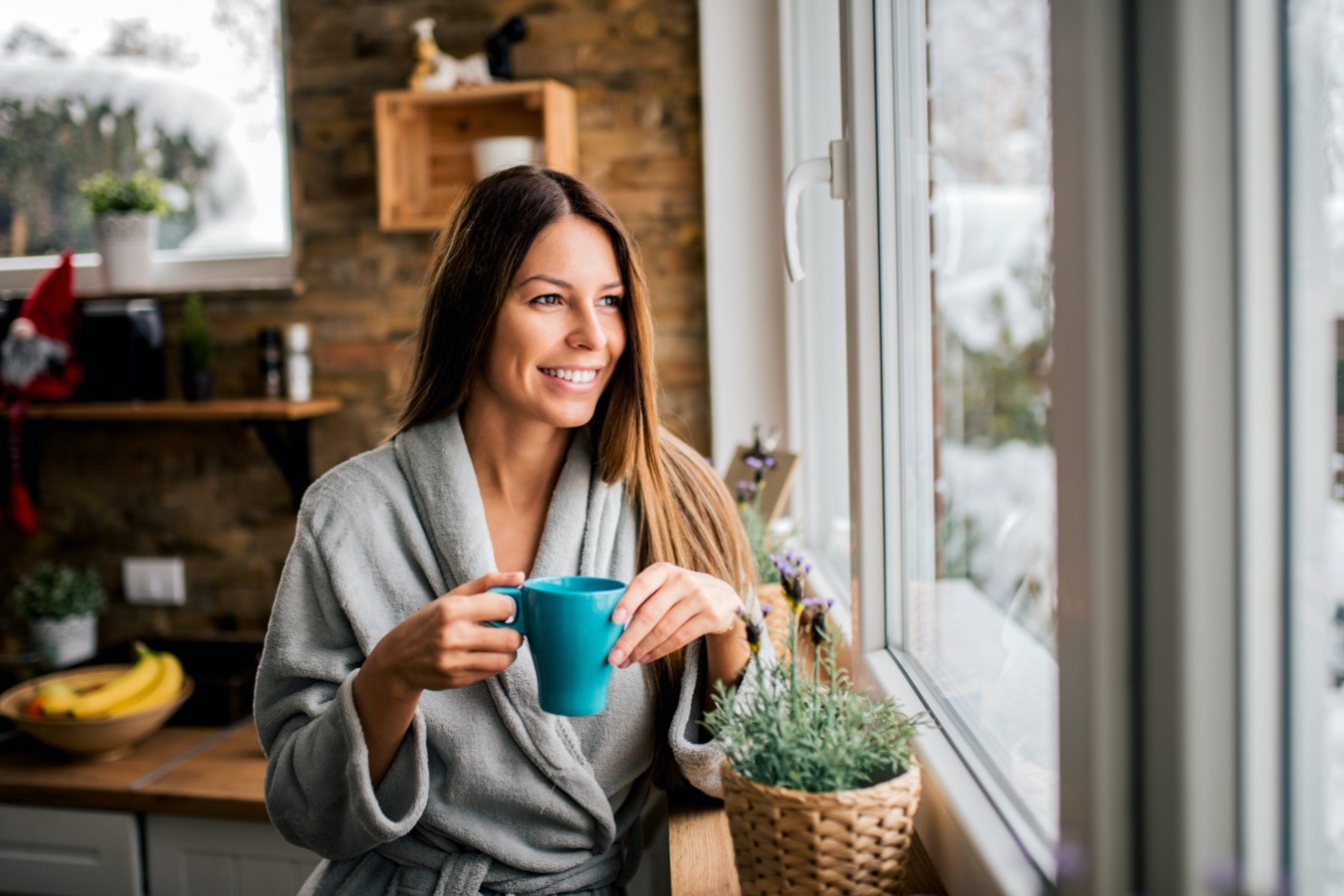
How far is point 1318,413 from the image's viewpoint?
504 millimetres

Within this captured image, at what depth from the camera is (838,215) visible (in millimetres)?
2039

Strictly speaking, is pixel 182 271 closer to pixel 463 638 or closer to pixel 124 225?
pixel 124 225

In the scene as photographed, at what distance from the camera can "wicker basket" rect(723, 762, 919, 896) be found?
2.56 ft

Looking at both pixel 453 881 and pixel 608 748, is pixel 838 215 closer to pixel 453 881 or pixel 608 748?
pixel 608 748

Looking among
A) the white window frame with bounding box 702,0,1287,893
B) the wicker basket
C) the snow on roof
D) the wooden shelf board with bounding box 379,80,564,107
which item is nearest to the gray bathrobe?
the wicker basket

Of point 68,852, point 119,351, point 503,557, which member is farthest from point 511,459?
point 119,351

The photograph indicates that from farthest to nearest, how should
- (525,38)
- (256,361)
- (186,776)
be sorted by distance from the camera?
(256,361)
(525,38)
(186,776)

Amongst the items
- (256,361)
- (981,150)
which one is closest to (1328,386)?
(981,150)

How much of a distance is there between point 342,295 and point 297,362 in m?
0.21

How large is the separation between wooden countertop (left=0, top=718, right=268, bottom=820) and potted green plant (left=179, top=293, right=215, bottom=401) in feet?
2.73

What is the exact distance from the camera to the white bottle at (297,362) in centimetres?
273

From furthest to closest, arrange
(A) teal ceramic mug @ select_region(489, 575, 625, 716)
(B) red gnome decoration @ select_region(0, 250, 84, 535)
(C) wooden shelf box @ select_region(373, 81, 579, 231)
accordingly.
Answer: (B) red gnome decoration @ select_region(0, 250, 84, 535) < (C) wooden shelf box @ select_region(373, 81, 579, 231) < (A) teal ceramic mug @ select_region(489, 575, 625, 716)

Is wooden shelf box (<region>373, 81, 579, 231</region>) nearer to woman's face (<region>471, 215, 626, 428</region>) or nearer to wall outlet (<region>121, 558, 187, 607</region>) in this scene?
wall outlet (<region>121, 558, 187, 607</region>)

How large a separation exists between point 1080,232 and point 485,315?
31.4 inches
